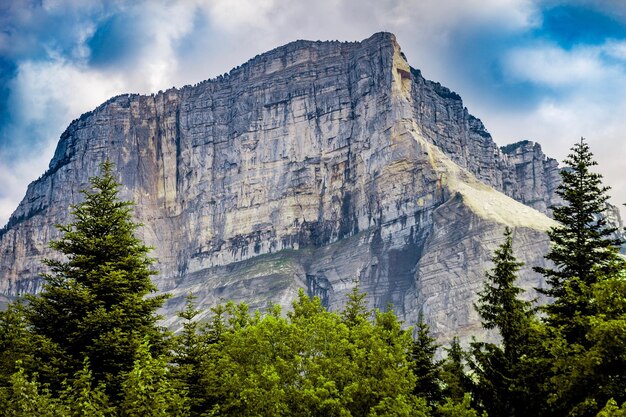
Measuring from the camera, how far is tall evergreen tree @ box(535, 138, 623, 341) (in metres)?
30.5

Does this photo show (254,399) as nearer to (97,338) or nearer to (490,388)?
(97,338)

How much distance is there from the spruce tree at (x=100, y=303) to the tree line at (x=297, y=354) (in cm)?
7

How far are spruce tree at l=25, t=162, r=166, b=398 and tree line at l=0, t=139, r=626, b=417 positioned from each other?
0.23ft

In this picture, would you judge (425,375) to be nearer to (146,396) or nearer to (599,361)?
(599,361)

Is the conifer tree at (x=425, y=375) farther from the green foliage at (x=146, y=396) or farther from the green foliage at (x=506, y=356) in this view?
the green foliage at (x=146, y=396)

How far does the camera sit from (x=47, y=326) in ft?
102

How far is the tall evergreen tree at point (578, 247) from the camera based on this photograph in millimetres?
30547

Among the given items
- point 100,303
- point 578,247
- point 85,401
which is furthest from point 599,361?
point 100,303

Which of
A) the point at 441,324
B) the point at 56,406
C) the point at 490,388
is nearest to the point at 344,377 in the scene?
the point at 490,388

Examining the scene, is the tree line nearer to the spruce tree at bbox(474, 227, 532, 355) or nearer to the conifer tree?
the spruce tree at bbox(474, 227, 532, 355)

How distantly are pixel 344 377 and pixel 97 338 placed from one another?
1151cm

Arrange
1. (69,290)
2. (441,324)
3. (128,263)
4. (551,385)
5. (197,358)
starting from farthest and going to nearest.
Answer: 1. (441,324)
2. (197,358)
3. (128,263)
4. (69,290)
5. (551,385)

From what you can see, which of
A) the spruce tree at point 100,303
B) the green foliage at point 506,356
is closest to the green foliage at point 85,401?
the spruce tree at point 100,303

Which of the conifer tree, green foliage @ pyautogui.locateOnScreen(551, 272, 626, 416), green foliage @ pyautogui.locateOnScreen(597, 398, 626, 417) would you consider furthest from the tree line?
the conifer tree
